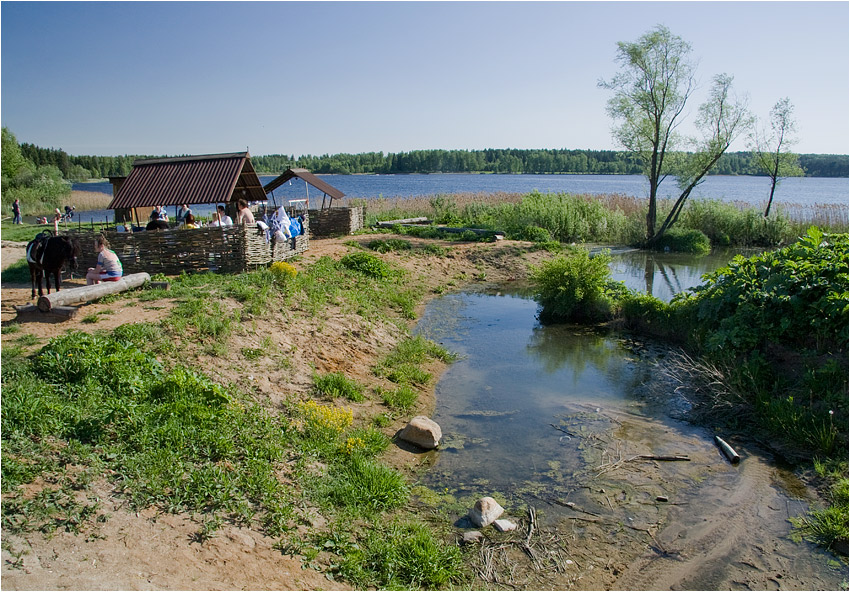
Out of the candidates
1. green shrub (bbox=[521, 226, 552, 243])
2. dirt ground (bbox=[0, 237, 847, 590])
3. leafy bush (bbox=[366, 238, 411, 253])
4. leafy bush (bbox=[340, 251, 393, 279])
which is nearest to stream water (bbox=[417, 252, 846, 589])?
dirt ground (bbox=[0, 237, 847, 590])

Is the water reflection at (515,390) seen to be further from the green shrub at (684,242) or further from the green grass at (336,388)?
the green shrub at (684,242)

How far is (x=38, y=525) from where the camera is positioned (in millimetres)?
4945

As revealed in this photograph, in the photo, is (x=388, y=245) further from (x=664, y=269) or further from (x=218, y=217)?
(x=664, y=269)

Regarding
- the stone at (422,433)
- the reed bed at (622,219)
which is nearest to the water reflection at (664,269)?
the reed bed at (622,219)

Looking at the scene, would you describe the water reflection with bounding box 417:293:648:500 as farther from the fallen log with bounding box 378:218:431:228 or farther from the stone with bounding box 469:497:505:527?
the fallen log with bounding box 378:218:431:228

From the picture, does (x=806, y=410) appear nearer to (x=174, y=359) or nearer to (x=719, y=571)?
(x=719, y=571)

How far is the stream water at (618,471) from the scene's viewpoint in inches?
231

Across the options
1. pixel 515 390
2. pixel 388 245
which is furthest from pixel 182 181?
pixel 515 390

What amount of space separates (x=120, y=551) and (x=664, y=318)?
39.9ft

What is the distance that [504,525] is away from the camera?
6.34m

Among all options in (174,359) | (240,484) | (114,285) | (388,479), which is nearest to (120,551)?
(240,484)

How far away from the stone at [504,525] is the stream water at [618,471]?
34 cm

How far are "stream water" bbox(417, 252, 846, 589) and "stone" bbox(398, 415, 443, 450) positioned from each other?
19 centimetres

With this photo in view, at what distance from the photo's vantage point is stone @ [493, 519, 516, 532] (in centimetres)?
631
